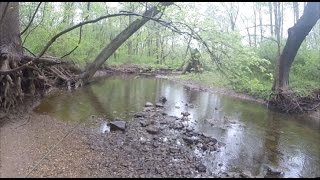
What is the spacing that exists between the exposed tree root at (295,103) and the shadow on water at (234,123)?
669 mm

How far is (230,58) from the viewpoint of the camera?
32.5 feet

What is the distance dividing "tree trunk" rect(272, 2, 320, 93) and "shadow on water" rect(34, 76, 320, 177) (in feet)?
5.06

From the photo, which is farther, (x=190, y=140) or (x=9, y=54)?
(x=9, y=54)

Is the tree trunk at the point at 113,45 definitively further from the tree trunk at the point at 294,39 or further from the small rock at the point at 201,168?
the small rock at the point at 201,168

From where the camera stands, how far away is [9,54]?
10.5 m

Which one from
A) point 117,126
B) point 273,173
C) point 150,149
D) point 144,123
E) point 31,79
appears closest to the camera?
point 273,173

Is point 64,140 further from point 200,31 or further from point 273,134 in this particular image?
point 273,134

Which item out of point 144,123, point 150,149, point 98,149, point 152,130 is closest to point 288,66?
point 144,123

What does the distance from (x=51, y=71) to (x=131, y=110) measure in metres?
4.54

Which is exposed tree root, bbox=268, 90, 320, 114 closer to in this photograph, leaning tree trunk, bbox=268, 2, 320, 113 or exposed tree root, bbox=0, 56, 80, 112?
leaning tree trunk, bbox=268, 2, 320, 113

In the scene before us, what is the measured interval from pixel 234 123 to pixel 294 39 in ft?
19.3

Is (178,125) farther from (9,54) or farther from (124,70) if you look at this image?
(124,70)

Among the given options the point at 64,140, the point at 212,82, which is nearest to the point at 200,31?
the point at 64,140

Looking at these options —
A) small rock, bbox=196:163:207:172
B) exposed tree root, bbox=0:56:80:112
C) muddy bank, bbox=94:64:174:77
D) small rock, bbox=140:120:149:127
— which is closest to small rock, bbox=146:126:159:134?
small rock, bbox=140:120:149:127
